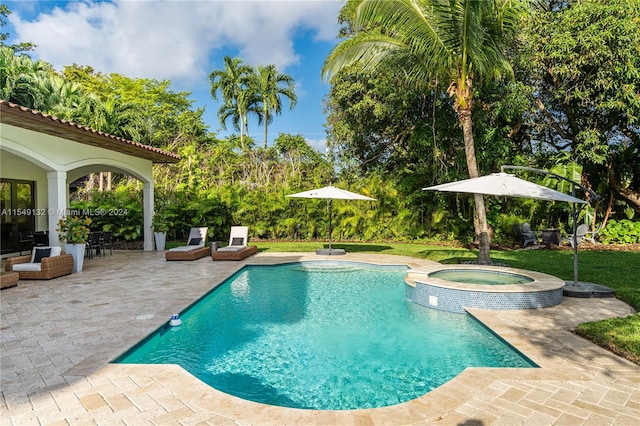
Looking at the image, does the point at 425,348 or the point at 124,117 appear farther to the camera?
the point at 124,117

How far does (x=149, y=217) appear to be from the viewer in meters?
15.4

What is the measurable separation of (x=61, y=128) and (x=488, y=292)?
10.2 m

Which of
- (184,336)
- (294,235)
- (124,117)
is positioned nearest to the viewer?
(184,336)

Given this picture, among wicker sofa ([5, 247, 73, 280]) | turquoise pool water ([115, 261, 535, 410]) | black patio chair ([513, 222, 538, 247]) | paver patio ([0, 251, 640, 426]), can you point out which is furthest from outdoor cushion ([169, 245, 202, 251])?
black patio chair ([513, 222, 538, 247])

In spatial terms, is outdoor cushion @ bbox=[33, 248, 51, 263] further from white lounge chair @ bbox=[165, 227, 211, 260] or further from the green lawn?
the green lawn

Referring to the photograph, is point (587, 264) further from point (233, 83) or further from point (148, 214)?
point (233, 83)

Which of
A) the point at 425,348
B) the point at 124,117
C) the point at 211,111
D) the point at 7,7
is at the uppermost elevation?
the point at 7,7

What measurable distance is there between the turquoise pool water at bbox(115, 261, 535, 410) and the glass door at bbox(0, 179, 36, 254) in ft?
32.7

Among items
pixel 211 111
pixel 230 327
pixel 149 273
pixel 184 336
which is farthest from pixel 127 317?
pixel 211 111

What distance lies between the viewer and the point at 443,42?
388 inches

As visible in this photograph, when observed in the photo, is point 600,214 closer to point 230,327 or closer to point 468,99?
point 468,99

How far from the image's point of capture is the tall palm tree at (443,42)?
9477mm

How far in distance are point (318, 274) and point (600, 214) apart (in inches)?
524

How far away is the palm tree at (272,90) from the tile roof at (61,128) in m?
24.2
